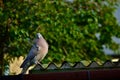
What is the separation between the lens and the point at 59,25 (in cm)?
1437

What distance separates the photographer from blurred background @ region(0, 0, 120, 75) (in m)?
13.9

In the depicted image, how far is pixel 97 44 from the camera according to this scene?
730 inches

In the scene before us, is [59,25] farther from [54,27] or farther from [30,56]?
[30,56]

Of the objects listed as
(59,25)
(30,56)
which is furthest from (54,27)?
(30,56)

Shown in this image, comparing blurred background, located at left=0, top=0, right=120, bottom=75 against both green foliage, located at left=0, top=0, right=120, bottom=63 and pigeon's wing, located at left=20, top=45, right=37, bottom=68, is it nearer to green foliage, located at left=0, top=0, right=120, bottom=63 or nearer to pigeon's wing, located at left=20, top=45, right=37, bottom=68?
green foliage, located at left=0, top=0, right=120, bottom=63

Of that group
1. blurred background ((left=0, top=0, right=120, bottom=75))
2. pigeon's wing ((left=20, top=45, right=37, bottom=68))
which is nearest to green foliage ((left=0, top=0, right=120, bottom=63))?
blurred background ((left=0, top=0, right=120, bottom=75))

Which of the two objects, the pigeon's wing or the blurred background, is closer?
the pigeon's wing

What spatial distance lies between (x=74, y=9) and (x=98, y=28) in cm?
205

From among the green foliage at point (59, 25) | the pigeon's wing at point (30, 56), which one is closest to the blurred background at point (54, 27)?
the green foliage at point (59, 25)

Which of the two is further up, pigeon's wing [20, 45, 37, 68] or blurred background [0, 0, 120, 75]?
pigeon's wing [20, 45, 37, 68]

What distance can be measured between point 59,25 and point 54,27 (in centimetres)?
18

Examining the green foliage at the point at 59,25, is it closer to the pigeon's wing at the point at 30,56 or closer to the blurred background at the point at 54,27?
the blurred background at the point at 54,27

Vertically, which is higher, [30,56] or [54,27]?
[30,56]

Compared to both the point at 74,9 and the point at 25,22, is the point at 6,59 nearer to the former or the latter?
the point at 25,22
